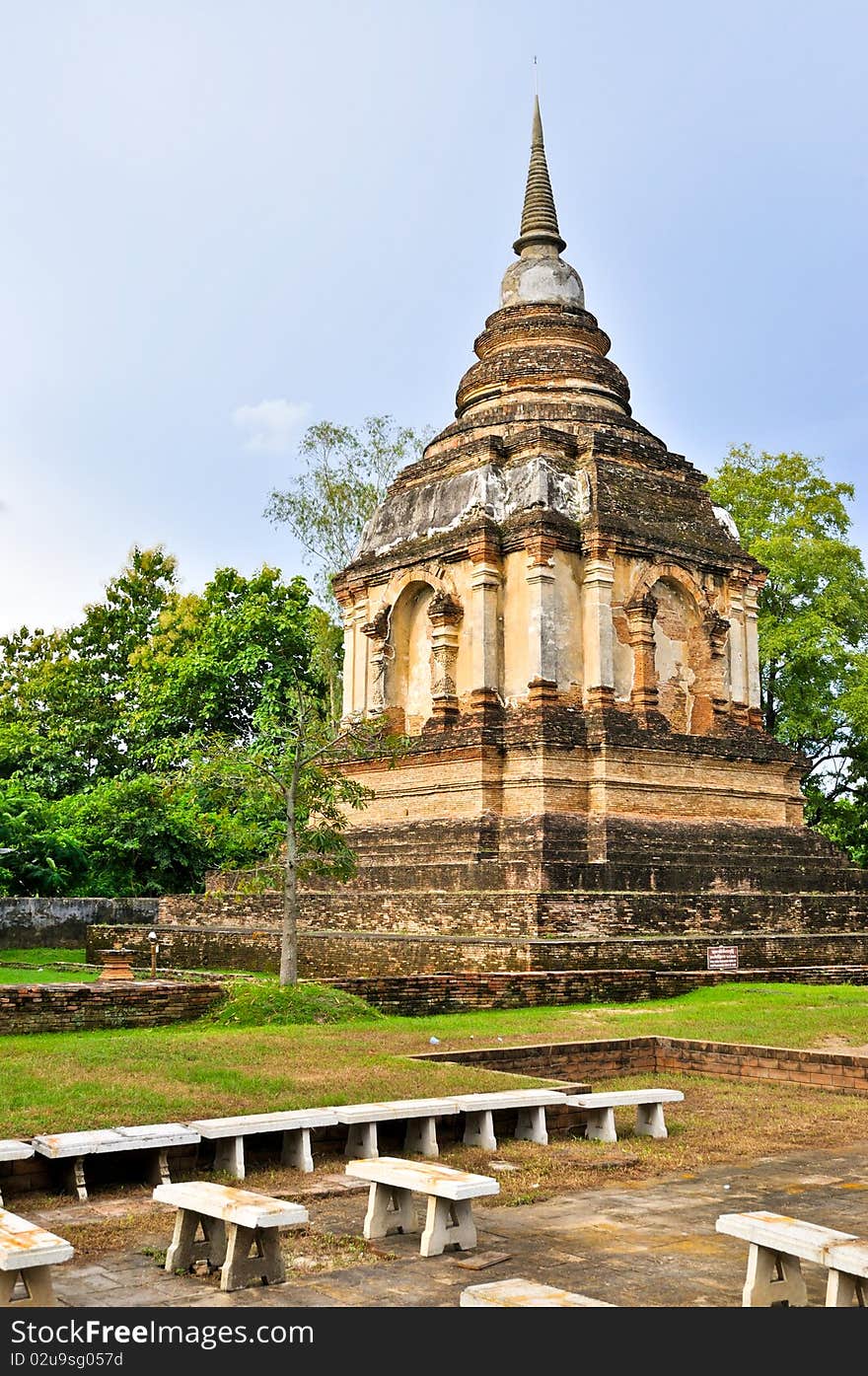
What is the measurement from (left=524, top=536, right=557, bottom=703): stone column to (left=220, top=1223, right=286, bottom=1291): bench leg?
612 inches

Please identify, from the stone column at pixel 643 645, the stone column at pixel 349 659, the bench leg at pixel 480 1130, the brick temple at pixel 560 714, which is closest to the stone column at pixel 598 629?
the brick temple at pixel 560 714

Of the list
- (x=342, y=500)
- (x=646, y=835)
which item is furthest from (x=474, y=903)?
(x=342, y=500)

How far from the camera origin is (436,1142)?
7586mm

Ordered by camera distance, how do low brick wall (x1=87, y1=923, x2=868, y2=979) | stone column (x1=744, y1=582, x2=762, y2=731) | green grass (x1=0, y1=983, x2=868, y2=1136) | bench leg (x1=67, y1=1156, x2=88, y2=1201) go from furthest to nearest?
stone column (x1=744, y1=582, x2=762, y2=731) → low brick wall (x1=87, y1=923, x2=868, y2=979) → green grass (x1=0, y1=983, x2=868, y2=1136) → bench leg (x1=67, y1=1156, x2=88, y2=1201)

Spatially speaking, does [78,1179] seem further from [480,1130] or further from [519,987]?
[519,987]

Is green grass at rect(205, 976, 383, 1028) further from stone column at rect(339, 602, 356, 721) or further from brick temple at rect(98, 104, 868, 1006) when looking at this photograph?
stone column at rect(339, 602, 356, 721)

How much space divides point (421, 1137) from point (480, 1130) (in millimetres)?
390

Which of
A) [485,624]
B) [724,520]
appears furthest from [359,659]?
[724,520]

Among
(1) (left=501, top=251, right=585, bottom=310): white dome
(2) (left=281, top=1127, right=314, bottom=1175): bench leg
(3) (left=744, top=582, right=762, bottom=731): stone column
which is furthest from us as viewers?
(1) (left=501, top=251, right=585, bottom=310): white dome

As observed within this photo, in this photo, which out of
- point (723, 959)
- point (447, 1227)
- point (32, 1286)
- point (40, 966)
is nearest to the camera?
point (32, 1286)

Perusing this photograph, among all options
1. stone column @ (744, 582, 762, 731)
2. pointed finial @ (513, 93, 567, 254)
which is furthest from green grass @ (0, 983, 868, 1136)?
pointed finial @ (513, 93, 567, 254)

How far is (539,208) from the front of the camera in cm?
2680

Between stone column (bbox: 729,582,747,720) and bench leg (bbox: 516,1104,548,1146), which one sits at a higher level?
stone column (bbox: 729,582,747,720)

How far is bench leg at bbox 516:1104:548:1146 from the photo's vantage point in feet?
25.6
